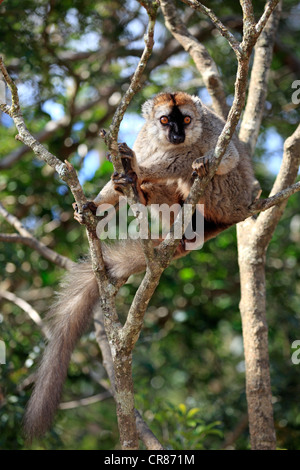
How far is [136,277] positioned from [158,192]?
2525 mm

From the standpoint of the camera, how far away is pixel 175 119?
18.6ft

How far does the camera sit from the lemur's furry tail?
4.70 metres

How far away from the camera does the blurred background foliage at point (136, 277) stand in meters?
7.38

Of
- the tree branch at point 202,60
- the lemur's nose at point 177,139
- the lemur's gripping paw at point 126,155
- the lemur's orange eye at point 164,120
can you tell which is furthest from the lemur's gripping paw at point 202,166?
the tree branch at point 202,60

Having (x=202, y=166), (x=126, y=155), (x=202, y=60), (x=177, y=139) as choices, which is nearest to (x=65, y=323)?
(x=126, y=155)

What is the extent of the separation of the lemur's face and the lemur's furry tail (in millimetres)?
1154

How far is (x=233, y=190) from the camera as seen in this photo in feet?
18.2

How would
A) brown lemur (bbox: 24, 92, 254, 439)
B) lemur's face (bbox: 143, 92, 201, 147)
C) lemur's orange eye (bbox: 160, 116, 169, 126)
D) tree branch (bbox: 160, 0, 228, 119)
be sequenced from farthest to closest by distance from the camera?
tree branch (bbox: 160, 0, 228, 119)
lemur's orange eye (bbox: 160, 116, 169, 126)
lemur's face (bbox: 143, 92, 201, 147)
brown lemur (bbox: 24, 92, 254, 439)

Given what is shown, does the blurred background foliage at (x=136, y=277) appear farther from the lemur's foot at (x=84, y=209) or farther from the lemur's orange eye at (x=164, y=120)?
the lemur's foot at (x=84, y=209)

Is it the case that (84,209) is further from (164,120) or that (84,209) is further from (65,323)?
(164,120)

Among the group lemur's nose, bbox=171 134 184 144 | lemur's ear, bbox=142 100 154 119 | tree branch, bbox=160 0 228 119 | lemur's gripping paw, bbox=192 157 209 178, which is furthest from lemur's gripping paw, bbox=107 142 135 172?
tree branch, bbox=160 0 228 119

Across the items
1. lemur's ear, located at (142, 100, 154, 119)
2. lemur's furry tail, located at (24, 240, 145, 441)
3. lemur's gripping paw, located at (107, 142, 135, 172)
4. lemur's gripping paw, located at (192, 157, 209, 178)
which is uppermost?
lemur's ear, located at (142, 100, 154, 119)

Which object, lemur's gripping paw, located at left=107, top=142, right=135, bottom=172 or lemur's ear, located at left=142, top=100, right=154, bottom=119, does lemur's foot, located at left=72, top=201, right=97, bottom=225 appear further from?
lemur's ear, located at left=142, top=100, right=154, bottom=119
